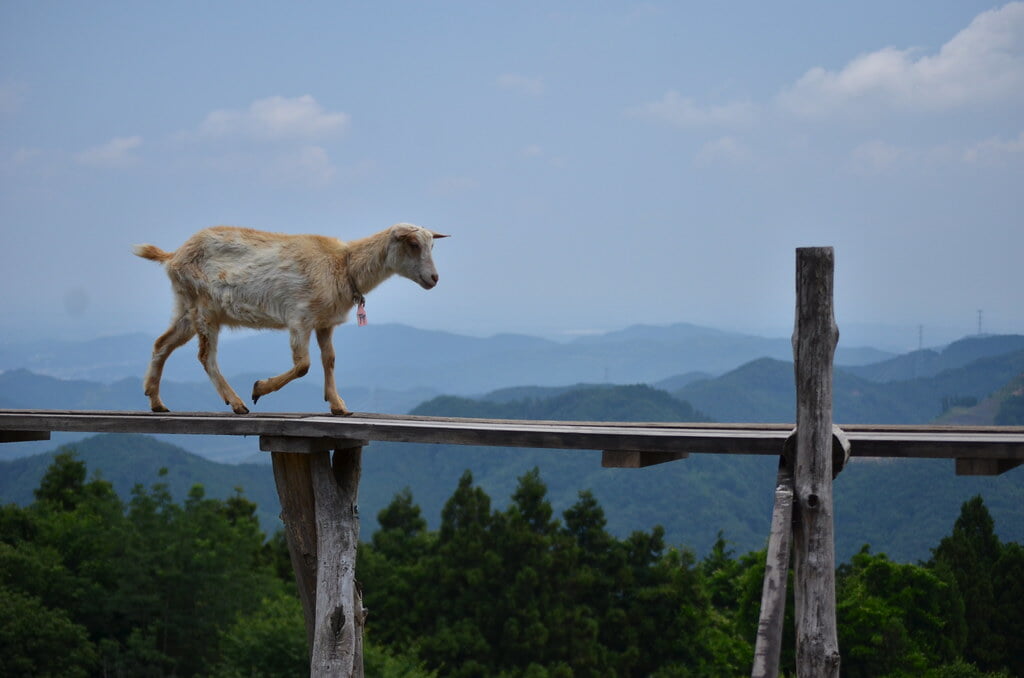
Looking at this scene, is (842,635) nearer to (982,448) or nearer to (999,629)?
(999,629)

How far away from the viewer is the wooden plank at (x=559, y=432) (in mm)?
5203

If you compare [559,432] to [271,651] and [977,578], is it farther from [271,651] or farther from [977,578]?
[977,578]

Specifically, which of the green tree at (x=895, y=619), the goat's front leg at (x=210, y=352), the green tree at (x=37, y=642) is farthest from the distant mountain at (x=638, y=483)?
the goat's front leg at (x=210, y=352)

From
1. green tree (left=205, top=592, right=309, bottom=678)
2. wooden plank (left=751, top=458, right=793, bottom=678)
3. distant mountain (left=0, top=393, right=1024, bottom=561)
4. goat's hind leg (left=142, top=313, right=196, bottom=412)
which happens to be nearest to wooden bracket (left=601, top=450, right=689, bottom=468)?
wooden plank (left=751, top=458, right=793, bottom=678)

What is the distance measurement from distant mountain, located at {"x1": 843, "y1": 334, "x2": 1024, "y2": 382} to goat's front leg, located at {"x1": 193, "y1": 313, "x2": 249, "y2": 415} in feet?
326

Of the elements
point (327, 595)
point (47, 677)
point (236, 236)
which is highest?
point (236, 236)

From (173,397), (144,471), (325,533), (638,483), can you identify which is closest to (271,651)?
(325,533)

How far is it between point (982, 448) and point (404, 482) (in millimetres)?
82987

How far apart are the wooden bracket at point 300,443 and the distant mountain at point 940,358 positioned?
99.6 metres

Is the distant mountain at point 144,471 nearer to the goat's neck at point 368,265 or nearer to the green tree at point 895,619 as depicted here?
the green tree at point 895,619

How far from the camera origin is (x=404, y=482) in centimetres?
8656

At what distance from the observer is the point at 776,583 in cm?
489

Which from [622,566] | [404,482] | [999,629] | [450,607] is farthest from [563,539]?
[404,482]

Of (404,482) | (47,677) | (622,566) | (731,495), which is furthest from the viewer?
(404,482)
